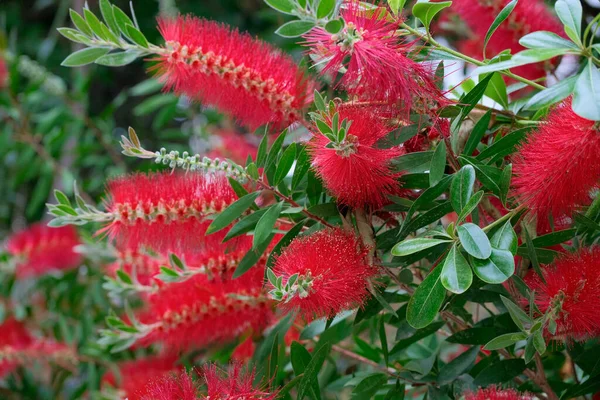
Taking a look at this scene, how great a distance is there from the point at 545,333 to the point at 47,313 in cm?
132

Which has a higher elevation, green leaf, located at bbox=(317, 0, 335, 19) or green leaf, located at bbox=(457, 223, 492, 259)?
green leaf, located at bbox=(317, 0, 335, 19)

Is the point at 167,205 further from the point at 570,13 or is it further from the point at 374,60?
the point at 570,13

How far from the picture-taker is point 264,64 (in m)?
0.81

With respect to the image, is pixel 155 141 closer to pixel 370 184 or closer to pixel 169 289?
pixel 169 289

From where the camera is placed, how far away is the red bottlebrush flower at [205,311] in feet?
2.98

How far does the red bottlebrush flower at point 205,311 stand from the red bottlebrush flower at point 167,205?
123 millimetres

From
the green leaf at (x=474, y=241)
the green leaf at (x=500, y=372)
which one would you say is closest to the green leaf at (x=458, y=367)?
the green leaf at (x=500, y=372)

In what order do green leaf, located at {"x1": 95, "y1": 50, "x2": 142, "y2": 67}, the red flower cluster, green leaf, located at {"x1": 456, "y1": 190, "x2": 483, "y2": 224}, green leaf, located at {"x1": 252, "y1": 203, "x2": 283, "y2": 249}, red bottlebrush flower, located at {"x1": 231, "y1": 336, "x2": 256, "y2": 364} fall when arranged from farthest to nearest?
the red flower cluster
red bottlebrush flower, located at {"x1": 231, "y1": 336, "x2": 256, "y2": 364}
green leaf, located at {"x1": 95, "y1": 50, "x2": 142, "y2": 67}
green leaf, located at {"x1": 252, "y1": 203, "x2": 283, "y2": 249}
green leaf, located at {"x1": 456, "y1": 190, "x2": 483, "y2": 224}

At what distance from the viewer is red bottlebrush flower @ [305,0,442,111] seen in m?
0.63

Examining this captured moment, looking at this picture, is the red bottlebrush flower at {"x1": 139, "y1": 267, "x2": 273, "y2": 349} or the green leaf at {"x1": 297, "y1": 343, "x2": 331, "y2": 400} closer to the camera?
the green leaf at {"x1": 297, "y1": 343, "x2": 331, "y2": 400}

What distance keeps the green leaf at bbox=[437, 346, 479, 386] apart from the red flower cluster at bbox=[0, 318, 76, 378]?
87cm

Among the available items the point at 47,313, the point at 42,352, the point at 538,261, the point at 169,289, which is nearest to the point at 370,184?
the point at 538,261

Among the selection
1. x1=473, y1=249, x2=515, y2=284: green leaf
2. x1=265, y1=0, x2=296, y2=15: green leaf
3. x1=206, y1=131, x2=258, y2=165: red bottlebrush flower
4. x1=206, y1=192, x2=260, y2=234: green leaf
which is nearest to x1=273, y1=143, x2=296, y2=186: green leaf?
x1=206, y1=192, x2=260, y2=234: green leaf

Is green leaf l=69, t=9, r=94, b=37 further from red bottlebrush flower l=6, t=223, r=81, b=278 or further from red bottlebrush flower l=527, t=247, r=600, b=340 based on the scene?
red bottlebrush flower l=6, t=223, r=81, b=278
